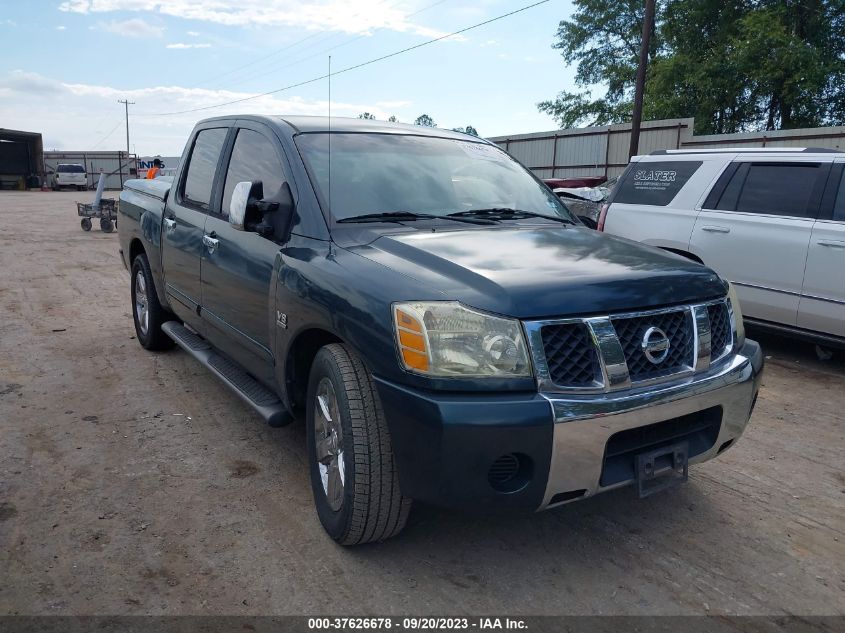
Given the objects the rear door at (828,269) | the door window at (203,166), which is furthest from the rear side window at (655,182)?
the door window at (203,166)

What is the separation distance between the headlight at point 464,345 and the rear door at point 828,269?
413 centimetres

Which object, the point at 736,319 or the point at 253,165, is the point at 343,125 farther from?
the point at 736,319

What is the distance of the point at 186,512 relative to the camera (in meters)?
3.25

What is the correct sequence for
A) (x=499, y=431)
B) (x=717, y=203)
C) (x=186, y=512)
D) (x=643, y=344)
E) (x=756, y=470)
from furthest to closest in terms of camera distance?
(x=717, y=203) → (x=756, y=470) → (x=186, y=512) → (x=643, y=344) → (x=499, y=431)

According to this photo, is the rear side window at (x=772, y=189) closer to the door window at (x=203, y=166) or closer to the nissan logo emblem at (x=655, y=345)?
the nissan logo emblem at (x=655, y=345)

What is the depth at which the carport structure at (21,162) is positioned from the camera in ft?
149

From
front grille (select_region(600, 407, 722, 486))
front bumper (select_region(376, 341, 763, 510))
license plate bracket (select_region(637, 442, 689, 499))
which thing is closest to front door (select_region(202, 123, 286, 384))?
front bumper (select_region(376, 341, 763, 510))

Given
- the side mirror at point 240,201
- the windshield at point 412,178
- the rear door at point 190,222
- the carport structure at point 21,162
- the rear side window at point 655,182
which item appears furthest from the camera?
the carport structure at point 21,162

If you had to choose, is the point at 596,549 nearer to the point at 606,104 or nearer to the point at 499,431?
the point at 499,431

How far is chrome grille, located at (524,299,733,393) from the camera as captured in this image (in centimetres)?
246

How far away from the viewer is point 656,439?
2703mm

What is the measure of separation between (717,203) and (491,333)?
4.73 m

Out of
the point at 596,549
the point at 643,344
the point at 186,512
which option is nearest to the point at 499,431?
the point at 643,344

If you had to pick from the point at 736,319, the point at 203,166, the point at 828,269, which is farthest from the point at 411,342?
the point at 828,269
